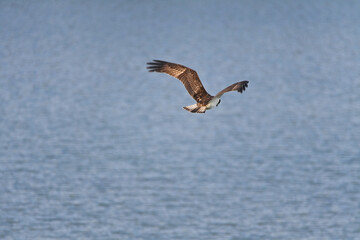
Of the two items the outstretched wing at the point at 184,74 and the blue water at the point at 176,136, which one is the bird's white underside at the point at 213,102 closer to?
the outstretched wing at the point at 184,74

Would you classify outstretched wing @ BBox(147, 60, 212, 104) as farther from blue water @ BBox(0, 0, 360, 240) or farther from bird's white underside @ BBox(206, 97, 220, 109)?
blue water @ BBox(0, 0, 360, 240)

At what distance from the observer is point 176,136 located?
51.9m

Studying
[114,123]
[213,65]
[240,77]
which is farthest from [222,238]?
[213,65]

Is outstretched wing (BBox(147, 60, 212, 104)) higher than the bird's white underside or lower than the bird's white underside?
higher

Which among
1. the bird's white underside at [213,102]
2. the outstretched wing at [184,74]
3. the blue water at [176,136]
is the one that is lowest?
the bird's white underside at [213,102]

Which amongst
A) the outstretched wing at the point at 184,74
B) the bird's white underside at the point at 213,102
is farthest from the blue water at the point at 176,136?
the bird's white underside at the point at 213,102

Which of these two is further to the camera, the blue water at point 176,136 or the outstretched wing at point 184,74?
the blue water at point 176,136

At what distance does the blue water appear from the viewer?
129 feet

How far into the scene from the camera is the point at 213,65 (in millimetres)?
67125

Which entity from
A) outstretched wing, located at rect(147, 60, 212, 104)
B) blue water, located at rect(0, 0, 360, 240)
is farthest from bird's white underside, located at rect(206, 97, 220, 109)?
blue water, located at rect(0, 0, 360, 240)

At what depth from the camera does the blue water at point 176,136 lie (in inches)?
1553

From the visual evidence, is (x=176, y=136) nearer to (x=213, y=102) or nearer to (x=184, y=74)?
(x=184, y=74)

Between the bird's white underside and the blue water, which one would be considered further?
the blue water

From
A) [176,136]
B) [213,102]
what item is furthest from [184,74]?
[176,136]
